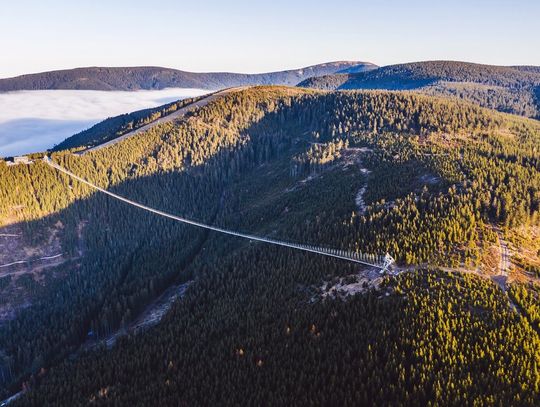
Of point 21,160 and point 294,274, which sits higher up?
point 21,160

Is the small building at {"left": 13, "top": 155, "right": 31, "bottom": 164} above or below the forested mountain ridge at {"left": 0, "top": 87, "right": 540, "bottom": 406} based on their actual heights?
above

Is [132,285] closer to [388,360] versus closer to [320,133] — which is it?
[388,360]

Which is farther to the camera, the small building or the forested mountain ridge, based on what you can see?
the small building

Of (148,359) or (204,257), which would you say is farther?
(204,257)

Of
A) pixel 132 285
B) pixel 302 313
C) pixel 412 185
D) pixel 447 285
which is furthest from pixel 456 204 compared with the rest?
pixel 132 285

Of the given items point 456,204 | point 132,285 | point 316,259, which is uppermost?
point 456,204

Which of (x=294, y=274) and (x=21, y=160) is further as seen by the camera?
(x=21, y=160)

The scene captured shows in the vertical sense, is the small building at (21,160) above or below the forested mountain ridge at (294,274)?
above

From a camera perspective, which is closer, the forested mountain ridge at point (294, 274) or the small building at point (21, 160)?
the forested mountain ridge at point (294, 274)
